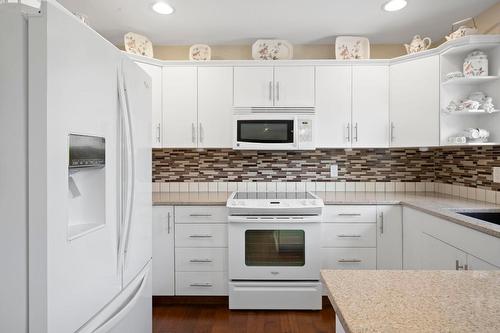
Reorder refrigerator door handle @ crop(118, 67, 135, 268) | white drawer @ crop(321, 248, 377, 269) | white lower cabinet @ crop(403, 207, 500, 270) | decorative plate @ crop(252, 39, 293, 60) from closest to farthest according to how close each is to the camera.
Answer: refrigerator door handle @ crop(118, 67, 135, 268) < white lower cabinet @ crop(403, 207, 500, 270) < white drawer @ crop(321, 248, 377, 269) < decorative plate @ crop(252, 39, 293, 60)

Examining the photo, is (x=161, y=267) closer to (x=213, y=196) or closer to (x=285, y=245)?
(x=213, y=196)

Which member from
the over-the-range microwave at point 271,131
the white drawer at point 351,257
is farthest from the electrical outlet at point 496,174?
the over-the-range microwave at point 271,131

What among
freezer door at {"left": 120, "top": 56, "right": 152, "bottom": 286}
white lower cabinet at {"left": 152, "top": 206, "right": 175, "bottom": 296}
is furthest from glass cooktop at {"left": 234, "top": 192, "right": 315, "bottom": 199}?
freezer door at {"left": 120, "top": 56, "right": 152, "bottom": 286}

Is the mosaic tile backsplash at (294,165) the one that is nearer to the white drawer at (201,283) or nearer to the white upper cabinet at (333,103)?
the white upper cabinet at (333,103)

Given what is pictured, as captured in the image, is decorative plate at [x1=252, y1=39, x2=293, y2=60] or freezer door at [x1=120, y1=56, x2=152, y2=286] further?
decorative plate at [x1=252, y1=39, x2=293, y2=60]

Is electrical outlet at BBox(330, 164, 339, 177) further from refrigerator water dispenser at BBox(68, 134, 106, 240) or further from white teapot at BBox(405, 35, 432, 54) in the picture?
refrigerator water dispenser at BBox(68, 134, 106, 240)

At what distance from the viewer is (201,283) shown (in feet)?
8.61

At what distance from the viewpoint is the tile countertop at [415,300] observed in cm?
61

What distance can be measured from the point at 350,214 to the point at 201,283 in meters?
1.36

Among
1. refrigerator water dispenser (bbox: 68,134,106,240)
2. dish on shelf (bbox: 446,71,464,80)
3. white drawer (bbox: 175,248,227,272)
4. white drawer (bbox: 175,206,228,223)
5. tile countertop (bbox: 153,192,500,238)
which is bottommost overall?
white drawer (bbox: 175,248,227,272)

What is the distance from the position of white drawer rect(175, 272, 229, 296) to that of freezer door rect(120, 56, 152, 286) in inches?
37.7

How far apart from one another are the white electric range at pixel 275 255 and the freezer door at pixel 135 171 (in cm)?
94

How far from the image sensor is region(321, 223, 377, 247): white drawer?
2615mm

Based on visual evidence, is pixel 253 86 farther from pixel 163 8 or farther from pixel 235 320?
pixel 235 320
